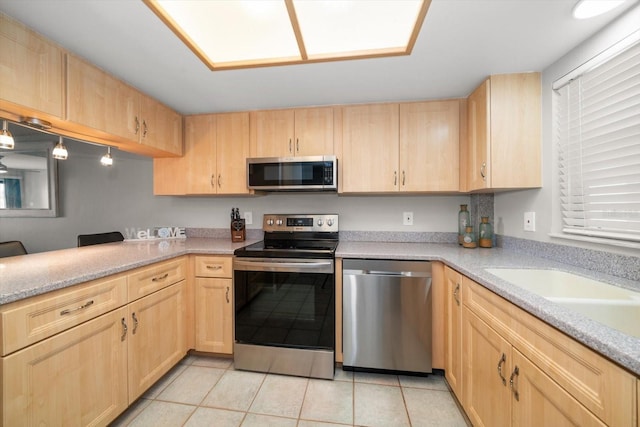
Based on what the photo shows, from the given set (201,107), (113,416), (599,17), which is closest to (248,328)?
(113,416)

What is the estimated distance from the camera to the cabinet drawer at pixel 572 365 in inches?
22.3

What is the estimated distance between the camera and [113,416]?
50.4 inches

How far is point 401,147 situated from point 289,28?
45.4 inches

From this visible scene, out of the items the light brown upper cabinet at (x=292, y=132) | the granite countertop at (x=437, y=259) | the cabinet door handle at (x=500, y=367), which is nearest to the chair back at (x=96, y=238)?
the granite countertop at (x=437, y=259)

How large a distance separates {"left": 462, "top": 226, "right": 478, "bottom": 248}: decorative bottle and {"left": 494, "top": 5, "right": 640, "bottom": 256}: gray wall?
0.22 meters

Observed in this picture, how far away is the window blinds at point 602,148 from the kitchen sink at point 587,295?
249 mm

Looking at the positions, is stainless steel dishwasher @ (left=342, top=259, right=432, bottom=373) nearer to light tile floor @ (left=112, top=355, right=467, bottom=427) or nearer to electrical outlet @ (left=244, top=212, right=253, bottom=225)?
light tile floor @ (left=112, top=355, right=467, bottom=427)

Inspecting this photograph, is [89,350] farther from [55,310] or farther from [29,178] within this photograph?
[29,178]

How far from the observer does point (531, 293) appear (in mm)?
922

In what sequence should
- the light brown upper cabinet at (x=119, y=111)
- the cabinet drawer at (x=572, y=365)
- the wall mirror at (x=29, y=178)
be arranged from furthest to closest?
the wall mirror at (x=29, y=178) → the light brown upper cabinet at (x=119, y=111) → the cabinet drawer at (x=572, y=365)

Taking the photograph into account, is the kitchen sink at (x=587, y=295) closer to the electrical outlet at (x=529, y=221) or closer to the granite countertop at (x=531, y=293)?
the granite countertop at (x=531, y=293)

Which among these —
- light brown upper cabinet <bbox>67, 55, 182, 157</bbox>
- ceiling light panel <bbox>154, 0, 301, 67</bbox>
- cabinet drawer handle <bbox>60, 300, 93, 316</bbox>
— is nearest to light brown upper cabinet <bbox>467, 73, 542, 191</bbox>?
ceiling light panel <bbox>154, 0, 301, 67</bbox>

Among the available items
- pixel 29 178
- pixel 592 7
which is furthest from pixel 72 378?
pixel 29 178

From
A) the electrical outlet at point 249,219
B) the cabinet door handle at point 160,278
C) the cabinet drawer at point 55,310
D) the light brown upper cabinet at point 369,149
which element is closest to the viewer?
the cabinet drawer at point 55,310
